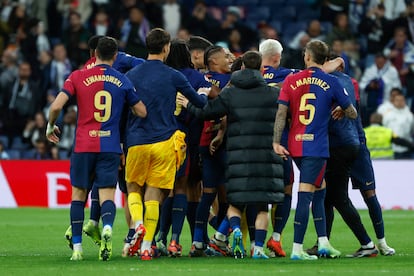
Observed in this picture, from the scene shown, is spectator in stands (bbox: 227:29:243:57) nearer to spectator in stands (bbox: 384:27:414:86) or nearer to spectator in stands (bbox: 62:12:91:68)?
spectator in stands (bbox: 62:12:91:68)

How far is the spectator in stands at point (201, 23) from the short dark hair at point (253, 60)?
13.6 m

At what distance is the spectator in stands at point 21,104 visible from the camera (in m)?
25.4

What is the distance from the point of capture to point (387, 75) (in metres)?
25.0

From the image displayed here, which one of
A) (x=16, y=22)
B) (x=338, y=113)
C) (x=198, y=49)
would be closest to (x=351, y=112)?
(x=338, y=113)

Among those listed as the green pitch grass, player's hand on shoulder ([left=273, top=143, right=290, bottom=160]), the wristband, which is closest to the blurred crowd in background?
the green pitch grass

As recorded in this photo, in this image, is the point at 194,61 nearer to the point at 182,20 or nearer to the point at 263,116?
the point at 263,116

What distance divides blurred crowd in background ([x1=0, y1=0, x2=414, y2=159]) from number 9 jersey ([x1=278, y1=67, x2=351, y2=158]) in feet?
37.1

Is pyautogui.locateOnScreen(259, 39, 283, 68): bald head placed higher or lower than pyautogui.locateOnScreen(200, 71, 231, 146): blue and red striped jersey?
higher

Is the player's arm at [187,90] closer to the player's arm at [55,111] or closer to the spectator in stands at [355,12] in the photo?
the player's arm at [55,111]

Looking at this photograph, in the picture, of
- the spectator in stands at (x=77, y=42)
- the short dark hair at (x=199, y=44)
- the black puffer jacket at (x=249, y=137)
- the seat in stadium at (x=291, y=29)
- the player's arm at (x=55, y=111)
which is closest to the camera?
the player's arm at (x=55, y=111)

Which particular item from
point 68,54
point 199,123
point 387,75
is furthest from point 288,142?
point 68,54

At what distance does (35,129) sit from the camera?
971 inches

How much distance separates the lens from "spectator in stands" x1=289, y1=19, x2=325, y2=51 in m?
25.7

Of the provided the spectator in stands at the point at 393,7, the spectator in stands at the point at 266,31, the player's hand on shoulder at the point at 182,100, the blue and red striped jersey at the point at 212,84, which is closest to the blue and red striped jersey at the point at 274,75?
the blue and red striped jersey at the point at 212,84
